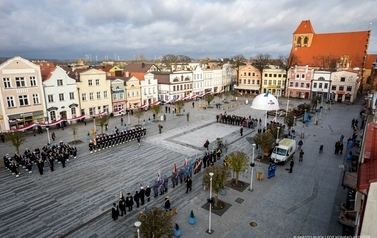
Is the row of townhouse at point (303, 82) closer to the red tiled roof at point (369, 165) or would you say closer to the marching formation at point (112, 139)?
the marching formation at point (112, 139)

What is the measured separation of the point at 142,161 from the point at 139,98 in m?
28.2

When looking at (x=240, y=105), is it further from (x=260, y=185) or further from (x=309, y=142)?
(x=260, y=185)

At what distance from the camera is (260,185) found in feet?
61.4

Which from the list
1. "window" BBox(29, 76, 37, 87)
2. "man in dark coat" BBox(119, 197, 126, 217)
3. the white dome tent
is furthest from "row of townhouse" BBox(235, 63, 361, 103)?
"man in dark coat" BBox(119, 197, 126, 217)

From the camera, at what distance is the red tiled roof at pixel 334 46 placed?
232 ft

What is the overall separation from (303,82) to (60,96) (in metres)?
56.0

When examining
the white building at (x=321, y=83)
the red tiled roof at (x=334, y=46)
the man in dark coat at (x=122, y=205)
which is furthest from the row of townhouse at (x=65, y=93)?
the red tiled roof at (x=334, y=46)

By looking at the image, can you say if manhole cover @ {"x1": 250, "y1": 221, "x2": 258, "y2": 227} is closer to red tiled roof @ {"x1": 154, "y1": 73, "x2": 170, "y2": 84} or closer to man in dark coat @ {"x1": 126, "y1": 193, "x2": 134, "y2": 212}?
man in dark coat @ {"x1": 126, "y1": 193, "x2": 134, "y2": 212}

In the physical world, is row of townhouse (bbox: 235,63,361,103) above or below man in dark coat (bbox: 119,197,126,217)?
above

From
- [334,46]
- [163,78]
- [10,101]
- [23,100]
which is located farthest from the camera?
[334,46]

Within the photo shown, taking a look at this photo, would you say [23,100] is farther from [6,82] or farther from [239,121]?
[239,121]

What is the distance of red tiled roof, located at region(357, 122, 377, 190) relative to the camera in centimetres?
714

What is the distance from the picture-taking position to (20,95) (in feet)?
106

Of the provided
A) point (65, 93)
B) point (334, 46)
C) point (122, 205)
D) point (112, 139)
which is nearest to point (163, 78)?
point (65, 93)
